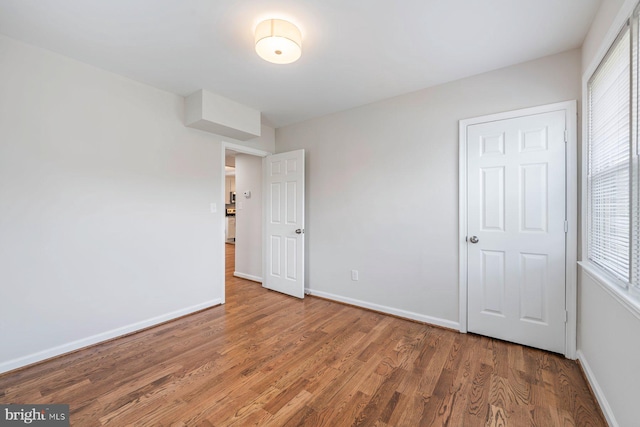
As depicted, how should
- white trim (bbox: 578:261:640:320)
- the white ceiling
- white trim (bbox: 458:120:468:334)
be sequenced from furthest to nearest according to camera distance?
white trim (bbox: 458:120:468:334) < the white ceiling < white trim (bbox: 578:261:640:320)

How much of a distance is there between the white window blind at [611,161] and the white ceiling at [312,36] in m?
0.50

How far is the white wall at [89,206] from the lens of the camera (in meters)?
2.08

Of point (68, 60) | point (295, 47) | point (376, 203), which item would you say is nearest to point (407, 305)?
point (376, 203)

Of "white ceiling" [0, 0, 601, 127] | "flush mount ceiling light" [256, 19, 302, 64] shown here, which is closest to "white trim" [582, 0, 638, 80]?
"white ceiling" [0, 0, 601, 127]

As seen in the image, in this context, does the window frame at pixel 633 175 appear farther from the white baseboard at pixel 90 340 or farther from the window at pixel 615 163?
the white baseboard at pixel 90 340

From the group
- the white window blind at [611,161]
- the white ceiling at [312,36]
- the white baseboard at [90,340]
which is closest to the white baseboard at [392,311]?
the white window blind at [611,161]

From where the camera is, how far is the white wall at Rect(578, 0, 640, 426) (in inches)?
51.2

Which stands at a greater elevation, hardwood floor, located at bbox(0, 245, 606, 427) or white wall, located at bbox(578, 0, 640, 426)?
white wall, located at bbox(578, 0, 640, 426)

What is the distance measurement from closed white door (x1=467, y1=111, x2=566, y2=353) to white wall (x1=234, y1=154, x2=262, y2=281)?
10.4 ft

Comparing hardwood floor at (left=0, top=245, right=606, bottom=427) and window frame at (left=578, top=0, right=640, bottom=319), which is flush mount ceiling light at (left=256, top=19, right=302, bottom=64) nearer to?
window frame at (left=578, top=0, right=640, bottom=319)

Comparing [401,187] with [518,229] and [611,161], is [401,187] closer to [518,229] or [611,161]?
[518,229]

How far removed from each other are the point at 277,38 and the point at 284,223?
2.53 metres

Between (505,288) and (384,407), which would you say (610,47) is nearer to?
(505,288)

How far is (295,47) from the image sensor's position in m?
1.92
